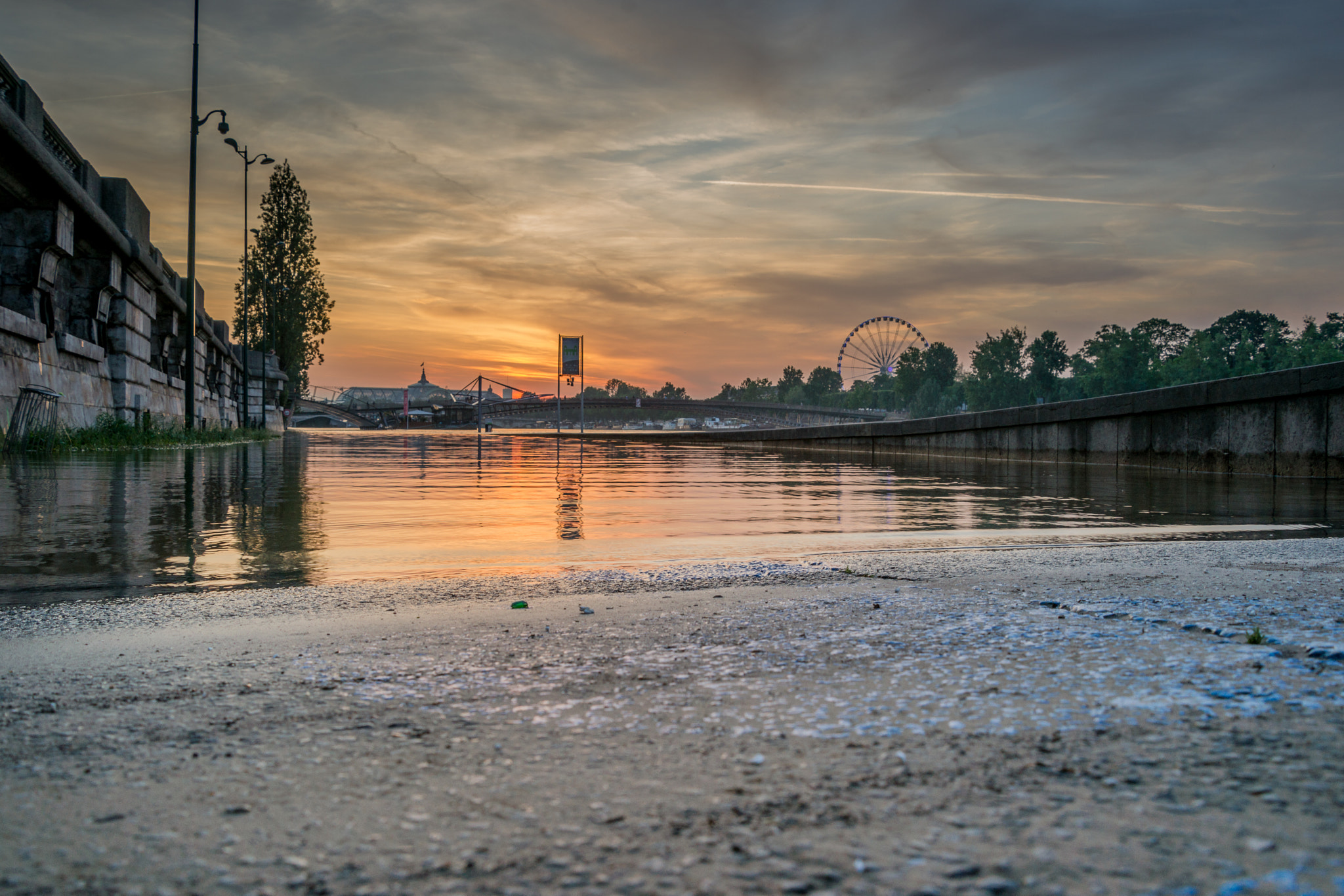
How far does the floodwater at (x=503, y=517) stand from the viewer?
159 inches

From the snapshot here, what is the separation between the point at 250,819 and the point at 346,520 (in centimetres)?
501

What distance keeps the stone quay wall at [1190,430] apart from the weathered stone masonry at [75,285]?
15699mm

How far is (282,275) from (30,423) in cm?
4721

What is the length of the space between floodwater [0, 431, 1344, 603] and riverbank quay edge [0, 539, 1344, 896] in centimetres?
130

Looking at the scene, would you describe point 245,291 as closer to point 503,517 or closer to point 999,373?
point 503,517

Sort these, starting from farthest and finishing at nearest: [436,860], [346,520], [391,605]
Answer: [346,520] → [391,605] → [436,860]

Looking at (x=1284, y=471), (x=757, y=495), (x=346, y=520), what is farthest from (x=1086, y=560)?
(x=1284, y=471)

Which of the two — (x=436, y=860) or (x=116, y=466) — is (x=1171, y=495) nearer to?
(x=436, y=860)

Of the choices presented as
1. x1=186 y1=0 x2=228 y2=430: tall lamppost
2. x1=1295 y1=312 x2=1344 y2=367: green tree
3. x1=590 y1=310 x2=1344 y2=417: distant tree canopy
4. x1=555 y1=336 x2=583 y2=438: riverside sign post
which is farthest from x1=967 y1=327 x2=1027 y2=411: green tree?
x1=186 y1=0 x2=228 y2=430: tall lamppost

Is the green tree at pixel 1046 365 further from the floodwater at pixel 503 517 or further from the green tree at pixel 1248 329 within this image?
the floodwater at pixel 503 517

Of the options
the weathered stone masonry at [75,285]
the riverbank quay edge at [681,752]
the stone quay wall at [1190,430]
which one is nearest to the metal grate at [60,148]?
the weathered stone masonry at [75,285]

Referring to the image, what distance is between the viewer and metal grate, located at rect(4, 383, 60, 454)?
448 inches

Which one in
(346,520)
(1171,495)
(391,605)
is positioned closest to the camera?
(391,605)

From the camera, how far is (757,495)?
9.02 meters
